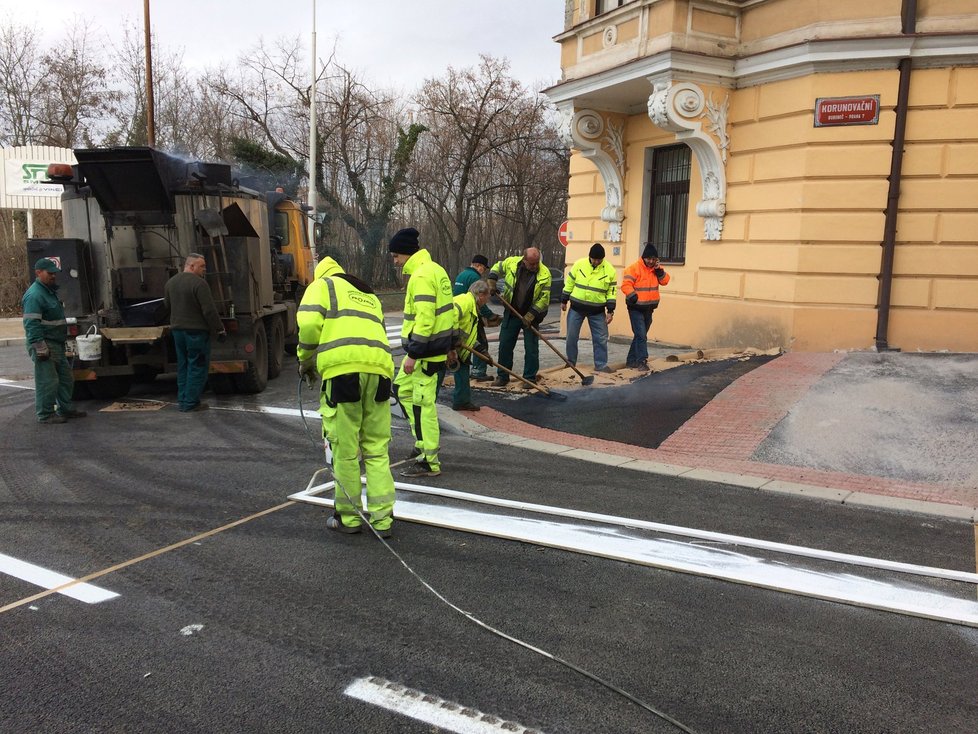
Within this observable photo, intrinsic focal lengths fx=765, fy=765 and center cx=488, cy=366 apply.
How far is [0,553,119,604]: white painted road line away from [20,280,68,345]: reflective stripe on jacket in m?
4.39

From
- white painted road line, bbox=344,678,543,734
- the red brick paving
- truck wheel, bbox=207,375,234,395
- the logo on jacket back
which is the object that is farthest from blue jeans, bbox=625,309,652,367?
white painted road line, bbox=344,678,543,734

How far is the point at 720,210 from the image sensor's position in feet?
38.3

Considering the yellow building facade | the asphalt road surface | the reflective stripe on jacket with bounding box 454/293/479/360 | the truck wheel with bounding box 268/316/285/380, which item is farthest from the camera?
the truck wheel with bounding box 268/316/285/380

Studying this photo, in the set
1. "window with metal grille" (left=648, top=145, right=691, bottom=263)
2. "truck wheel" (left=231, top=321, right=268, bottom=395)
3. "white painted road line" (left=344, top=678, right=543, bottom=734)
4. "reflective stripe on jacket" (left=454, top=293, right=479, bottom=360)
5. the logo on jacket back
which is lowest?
Result: "white painted road line" (left=344, top=678, right=543, bottom=734)

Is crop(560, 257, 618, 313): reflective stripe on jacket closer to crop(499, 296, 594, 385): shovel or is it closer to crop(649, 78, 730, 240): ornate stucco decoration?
crop(499, 296, 594, 385): shovel

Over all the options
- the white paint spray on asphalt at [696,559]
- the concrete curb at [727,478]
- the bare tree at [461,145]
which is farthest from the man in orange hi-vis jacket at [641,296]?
the bare tree at [461,145]

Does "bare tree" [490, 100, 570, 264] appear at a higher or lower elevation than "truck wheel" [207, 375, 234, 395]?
higher

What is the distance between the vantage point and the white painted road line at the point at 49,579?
388cm

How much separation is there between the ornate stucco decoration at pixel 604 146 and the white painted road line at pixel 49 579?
1106cm

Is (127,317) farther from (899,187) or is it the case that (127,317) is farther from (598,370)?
(899,187)

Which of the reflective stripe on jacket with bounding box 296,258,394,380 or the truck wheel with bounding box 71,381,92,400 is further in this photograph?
the truck wheel with bounding box 71,381,92,400

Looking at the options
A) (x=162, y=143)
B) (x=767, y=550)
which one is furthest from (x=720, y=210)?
(x=162, y=143)

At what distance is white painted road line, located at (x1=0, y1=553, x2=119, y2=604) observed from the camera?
3881 millimetres

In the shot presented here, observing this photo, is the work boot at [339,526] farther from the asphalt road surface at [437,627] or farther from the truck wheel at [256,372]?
the truck wheel at [256,372]
